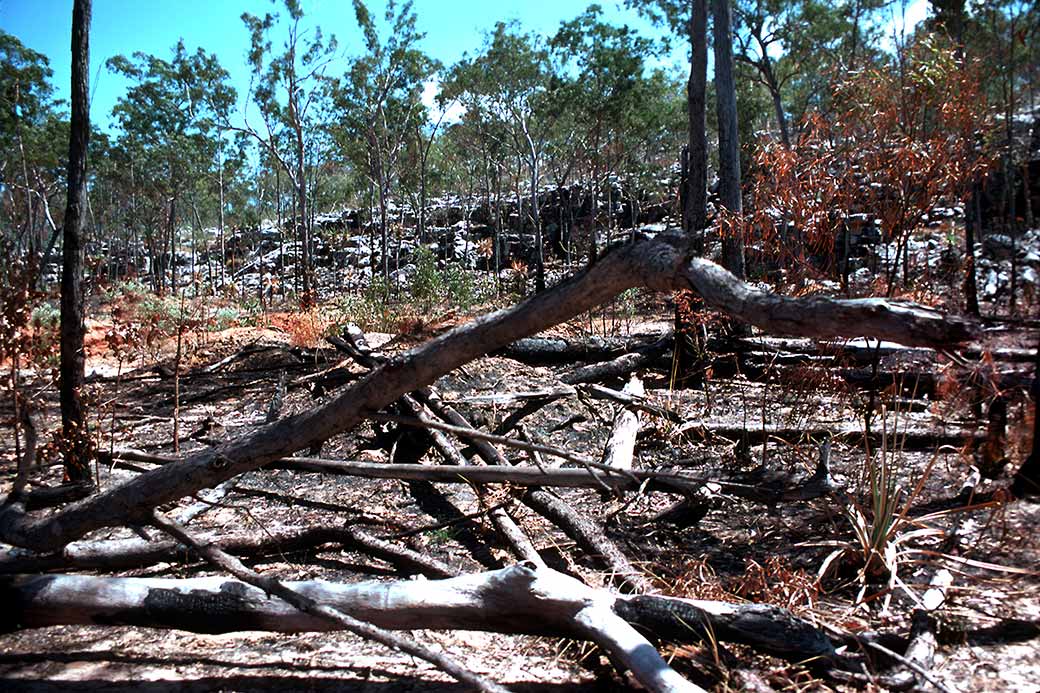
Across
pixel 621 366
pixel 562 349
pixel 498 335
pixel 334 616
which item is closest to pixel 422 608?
pixel 334 616

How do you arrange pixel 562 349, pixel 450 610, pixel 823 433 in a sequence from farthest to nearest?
pixel 562 349 → pixel 823 433 → pixel 450 610

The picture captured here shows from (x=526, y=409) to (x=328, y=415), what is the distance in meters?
2.77

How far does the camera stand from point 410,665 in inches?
111

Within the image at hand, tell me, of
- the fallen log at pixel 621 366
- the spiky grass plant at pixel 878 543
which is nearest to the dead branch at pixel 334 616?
the spiky grass plant at pixel 878 543

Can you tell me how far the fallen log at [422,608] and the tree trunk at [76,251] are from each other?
1.73 m

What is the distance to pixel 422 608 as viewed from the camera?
2.68 meters

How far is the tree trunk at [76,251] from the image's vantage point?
15.2ft

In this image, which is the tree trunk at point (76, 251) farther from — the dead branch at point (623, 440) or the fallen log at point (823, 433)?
the fallen log at point (823, 433)

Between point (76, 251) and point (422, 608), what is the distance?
11.9 feet

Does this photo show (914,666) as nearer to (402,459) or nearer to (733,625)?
(733,625)

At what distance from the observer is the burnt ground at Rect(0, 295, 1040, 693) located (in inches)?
107

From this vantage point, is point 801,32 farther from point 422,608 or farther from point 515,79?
point 422,608

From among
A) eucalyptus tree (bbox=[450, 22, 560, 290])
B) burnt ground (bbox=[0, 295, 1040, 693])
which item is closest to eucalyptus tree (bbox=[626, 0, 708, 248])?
burnt ground (bbox=[0, 295, 1040, 693])

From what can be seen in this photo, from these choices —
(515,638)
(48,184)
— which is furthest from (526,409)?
(48,184)
